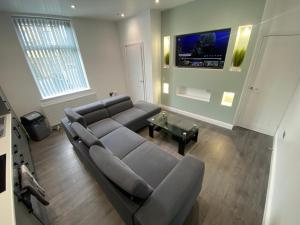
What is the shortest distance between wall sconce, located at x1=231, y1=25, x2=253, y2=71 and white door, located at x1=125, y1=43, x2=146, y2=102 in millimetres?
2359

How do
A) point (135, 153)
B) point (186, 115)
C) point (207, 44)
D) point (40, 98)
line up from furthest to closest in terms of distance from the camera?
point (186, 115) → point (40, 98) → point (207, 44) → point (135, 153)

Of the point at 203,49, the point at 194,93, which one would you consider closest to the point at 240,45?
the point at 203,49

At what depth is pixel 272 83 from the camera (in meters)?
2.58

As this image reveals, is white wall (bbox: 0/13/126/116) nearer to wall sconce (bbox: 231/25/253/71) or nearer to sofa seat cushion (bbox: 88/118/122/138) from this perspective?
sofa seat cushion (bbox: 88/118/122/138)

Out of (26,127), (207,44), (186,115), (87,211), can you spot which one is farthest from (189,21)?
(26,127)

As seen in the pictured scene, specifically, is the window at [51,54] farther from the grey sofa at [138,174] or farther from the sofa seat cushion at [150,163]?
the sofa seat cushion at [150,163]

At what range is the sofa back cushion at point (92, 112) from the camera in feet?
9.18

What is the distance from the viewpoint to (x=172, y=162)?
1699 millimetres

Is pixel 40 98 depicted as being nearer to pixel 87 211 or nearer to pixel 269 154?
pixel 87 211

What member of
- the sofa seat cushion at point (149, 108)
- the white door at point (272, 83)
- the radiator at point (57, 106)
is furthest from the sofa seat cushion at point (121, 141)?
the white door at point (272, 83)

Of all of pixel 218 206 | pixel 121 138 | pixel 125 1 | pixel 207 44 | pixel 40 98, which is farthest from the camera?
pixel 40 98

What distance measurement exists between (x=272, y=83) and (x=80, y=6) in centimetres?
417

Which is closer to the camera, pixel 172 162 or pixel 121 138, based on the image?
pixel 172 162

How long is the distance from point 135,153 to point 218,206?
1235 millimetres
